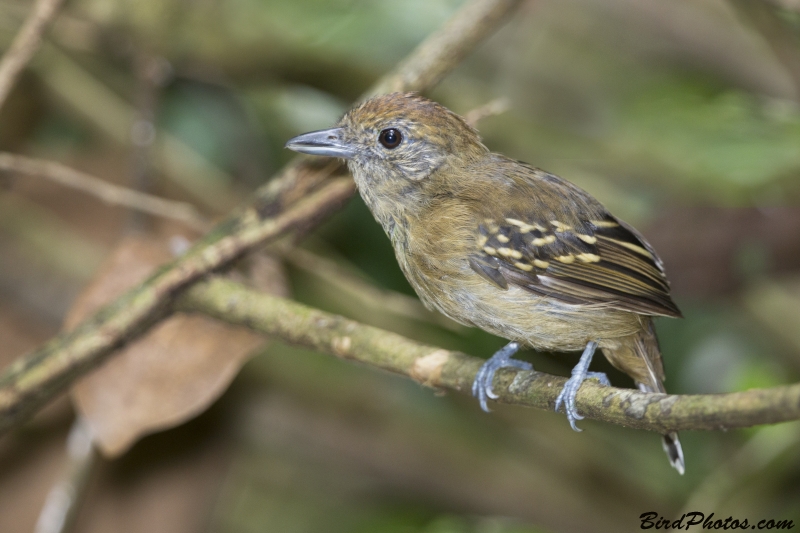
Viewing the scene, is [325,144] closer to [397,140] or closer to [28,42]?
[397,140]

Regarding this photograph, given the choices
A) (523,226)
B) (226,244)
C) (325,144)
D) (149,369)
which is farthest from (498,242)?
(149,369)

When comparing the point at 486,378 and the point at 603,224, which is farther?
the point at 603,224

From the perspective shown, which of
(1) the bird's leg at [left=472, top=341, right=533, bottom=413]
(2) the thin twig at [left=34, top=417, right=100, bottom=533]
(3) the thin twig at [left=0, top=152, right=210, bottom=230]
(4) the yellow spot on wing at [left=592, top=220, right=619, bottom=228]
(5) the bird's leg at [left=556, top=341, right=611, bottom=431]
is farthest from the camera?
(2) the thin twig at [left=34, top=417, right=100, bottom=533]

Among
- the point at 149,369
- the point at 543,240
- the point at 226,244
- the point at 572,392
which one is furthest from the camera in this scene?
the point at 149,369

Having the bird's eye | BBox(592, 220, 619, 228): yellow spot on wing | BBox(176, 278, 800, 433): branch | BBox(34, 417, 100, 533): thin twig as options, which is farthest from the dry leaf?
BBox(592, 220, 619, 228): yellow spot on wing

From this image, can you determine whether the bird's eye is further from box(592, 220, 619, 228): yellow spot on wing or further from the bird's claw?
the bird's claw

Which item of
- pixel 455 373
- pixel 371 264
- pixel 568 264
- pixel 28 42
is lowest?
pixel 455 373
